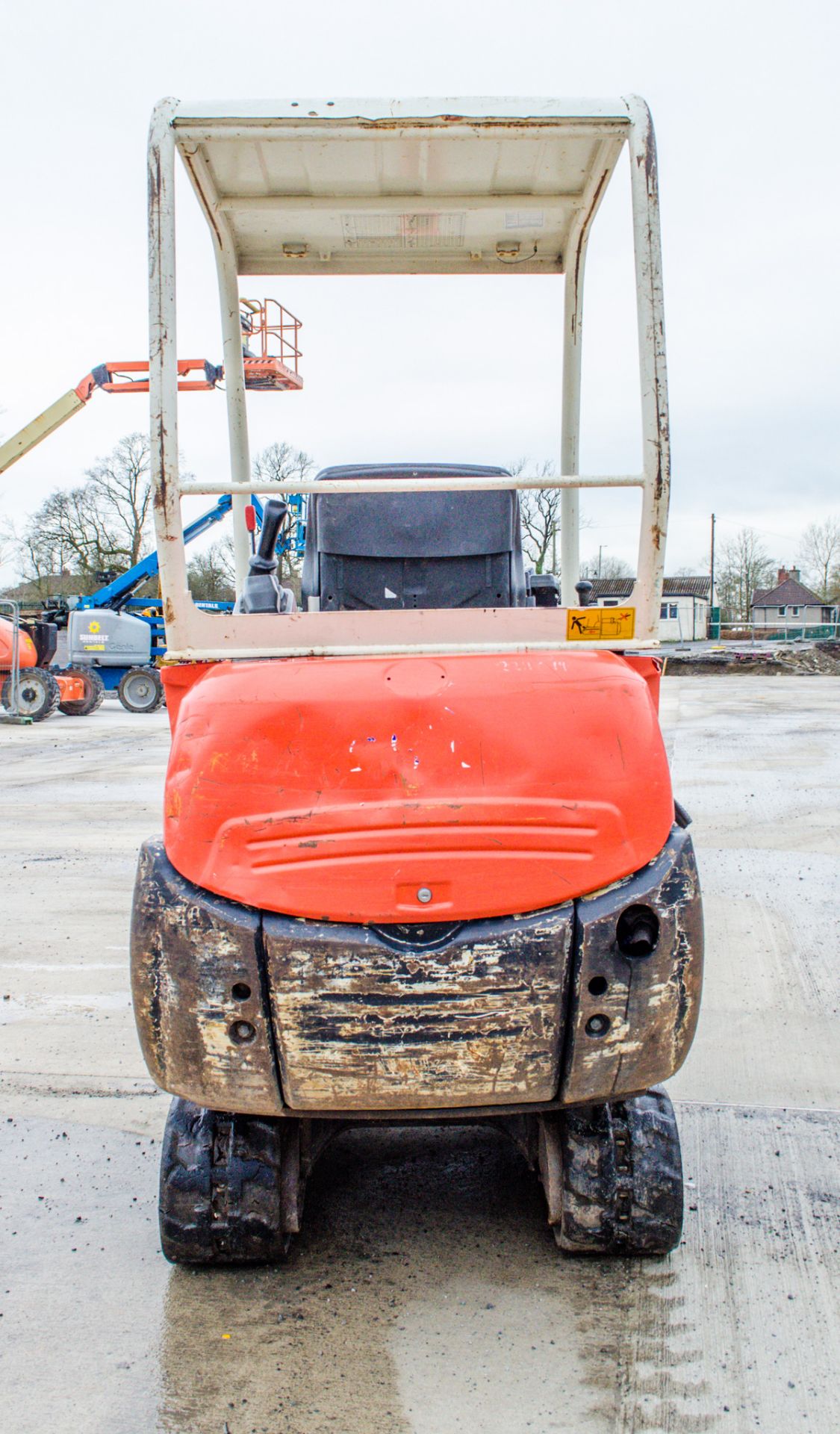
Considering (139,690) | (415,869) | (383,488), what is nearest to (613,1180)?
(415,869)

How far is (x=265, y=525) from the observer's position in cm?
284

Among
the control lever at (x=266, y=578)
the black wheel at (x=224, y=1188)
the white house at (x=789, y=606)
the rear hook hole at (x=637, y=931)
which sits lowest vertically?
the black wheel at (x=224, y=1188)

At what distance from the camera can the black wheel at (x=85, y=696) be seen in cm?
1653

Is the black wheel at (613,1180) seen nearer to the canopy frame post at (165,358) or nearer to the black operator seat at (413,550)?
the canopy frame post at (165,358)

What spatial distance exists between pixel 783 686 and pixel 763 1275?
2091cm

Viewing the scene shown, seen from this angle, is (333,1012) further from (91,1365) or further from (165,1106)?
(165,1106)

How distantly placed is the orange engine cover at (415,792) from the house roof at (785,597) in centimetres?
8467

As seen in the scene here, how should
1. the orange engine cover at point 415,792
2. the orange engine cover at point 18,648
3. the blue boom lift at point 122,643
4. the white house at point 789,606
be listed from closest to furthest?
the orange engine cover at point 415,792, the orange engine cover at point 18,648, the blue boom lift at point 122,643, the white house at point 789,606

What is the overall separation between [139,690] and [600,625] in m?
15.8

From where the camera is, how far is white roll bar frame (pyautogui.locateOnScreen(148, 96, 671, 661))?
2.38m

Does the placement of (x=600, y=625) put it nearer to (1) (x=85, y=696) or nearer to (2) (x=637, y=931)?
(2) (x=637, y=931)

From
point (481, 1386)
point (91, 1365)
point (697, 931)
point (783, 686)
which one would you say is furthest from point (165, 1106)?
point (783, 686)

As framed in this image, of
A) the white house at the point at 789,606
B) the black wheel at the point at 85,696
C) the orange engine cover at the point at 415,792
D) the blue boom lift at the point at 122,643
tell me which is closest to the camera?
the orange engine cover at the point at 415,792

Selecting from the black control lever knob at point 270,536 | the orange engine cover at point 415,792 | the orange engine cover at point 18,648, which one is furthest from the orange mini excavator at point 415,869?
the orange engine cover at point 18,648
